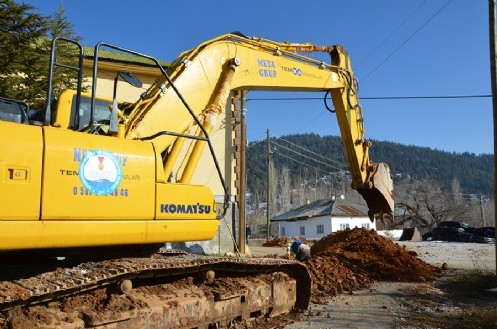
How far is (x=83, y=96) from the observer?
19.3 ft

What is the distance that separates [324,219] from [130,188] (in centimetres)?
5181

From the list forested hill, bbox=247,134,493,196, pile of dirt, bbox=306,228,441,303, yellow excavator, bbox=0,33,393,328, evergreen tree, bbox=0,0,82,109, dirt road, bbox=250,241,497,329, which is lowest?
dirt road, bbox=250,241,497,329

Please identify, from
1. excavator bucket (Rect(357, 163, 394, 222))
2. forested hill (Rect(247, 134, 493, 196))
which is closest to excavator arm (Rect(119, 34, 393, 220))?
excavator bucket (Rect(357, 163, 394, 222))

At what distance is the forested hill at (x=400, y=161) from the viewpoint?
467ft

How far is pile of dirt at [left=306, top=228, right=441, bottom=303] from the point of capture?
9.88 meters

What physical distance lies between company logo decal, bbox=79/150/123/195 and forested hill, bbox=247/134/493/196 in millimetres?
124416

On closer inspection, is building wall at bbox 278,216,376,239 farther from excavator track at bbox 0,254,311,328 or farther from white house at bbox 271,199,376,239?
excavator track at bbox 0,254,311,328

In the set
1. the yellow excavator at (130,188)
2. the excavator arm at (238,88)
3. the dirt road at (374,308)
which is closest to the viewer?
the yellow excavator at (130,188)

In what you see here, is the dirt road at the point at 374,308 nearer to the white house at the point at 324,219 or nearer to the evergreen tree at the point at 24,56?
the evergreen tree at the point at 24,56

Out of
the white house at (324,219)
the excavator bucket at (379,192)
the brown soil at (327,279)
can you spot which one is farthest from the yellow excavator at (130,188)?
the white house at (324,219)

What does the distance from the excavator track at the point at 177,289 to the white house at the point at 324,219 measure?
46694 mm

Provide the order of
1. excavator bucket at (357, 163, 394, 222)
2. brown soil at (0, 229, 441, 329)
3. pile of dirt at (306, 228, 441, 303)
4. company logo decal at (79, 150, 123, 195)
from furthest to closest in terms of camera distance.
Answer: pile of dirt at (306, 228, 441, 303) < excavator bucket at (357, 163, 394, 222) < company logo decal at (79, 150, 123, 195) < brown soil at (0, 229, 441, 329)

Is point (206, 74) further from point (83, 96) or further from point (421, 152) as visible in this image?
point (421, 152)

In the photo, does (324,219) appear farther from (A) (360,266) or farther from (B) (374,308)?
(B) (374,308)
